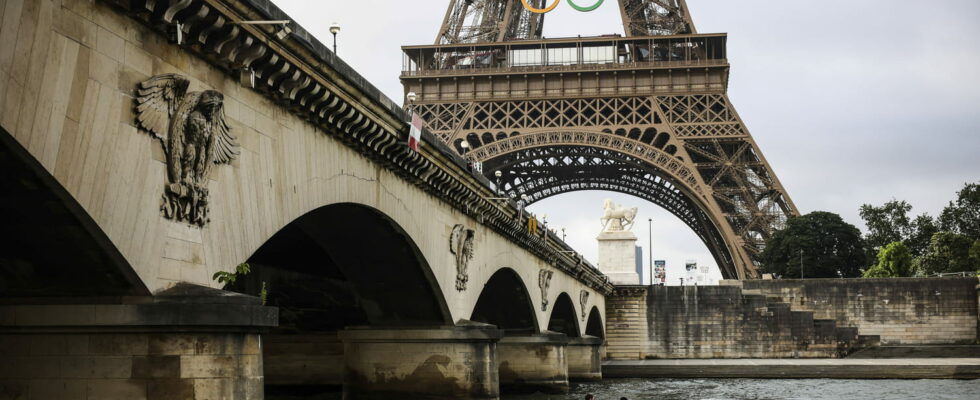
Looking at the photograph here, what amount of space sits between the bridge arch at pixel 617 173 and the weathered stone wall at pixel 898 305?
17.8 ft

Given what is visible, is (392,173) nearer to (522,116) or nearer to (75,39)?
(75,39)

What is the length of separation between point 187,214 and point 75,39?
2484mm

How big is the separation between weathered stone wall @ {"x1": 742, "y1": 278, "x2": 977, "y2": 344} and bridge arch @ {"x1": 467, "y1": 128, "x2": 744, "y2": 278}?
5414 mm

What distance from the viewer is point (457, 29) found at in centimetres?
7994

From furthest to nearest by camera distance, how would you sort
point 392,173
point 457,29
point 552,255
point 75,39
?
point 457,29
point 552,255
point 392,173
point 75,39

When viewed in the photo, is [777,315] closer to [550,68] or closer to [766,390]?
[550,68]

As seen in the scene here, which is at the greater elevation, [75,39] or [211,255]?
[75,39]

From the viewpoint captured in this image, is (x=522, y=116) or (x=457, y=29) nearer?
(x=522, y=116)

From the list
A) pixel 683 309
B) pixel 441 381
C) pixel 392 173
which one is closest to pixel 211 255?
pixel 392 173

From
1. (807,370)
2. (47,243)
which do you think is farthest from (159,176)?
(807,370)

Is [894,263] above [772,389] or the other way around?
above

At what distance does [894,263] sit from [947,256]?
5059mm

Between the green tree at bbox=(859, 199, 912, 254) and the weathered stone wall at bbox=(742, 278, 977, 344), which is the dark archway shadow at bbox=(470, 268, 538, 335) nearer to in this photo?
the weathered stone wall at bbox=(742, 278, 977, 344)

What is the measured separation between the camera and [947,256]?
8312cm
